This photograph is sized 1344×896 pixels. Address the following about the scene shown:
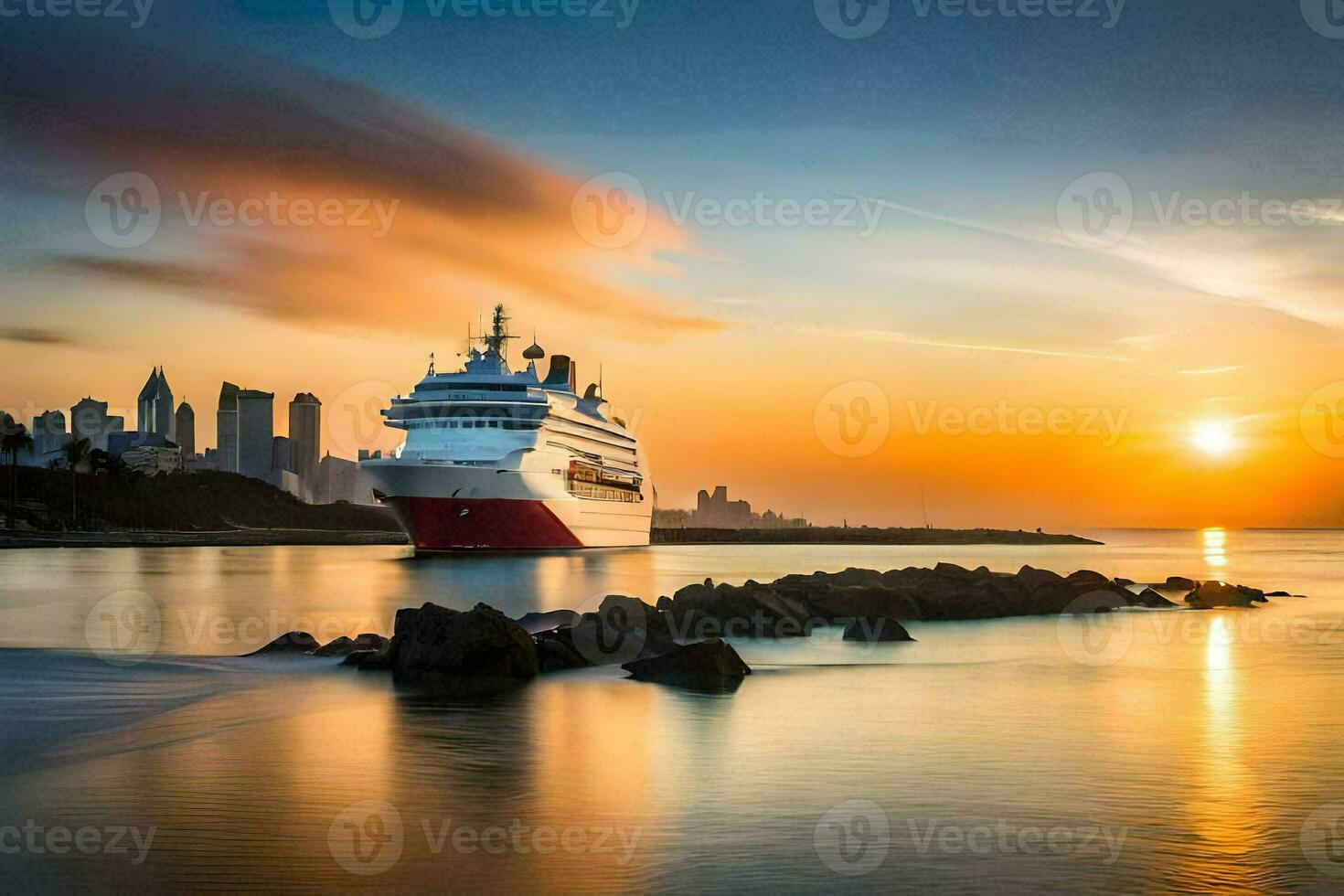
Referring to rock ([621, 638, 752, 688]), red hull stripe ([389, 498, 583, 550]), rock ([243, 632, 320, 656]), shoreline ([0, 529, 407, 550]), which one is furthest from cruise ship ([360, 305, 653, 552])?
shoreline ([0, 529, 407, 550])

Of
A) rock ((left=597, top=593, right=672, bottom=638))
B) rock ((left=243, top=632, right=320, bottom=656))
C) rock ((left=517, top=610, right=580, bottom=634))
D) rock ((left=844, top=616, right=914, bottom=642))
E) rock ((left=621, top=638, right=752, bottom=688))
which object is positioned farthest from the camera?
rock ((left=844, top=616, right=914, bottom=642))

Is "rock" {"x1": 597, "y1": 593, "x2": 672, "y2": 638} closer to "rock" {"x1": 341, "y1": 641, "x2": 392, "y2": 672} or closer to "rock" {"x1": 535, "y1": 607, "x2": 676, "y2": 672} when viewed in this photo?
"rock" {"x1": 535, "y1": 607, "x2": 676, "y2": 672}

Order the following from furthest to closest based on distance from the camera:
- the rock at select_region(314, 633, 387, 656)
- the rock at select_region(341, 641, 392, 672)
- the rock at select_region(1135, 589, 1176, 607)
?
1. the rock at select_region(1135, 589, 1176, 607)
2. the rock at select_region(314, 633, 387, 656)
3. the rock at select_region(341, 641, 392, 672)

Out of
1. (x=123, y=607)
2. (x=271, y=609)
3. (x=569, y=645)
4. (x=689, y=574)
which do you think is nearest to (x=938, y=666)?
(x=569, y=645)

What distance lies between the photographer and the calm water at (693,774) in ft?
35.3

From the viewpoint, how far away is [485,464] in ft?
241

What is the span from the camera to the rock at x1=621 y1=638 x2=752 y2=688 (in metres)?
22.7

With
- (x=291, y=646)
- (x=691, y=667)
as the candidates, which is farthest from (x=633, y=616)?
(x=291, y=646)

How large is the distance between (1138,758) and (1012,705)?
4.89m

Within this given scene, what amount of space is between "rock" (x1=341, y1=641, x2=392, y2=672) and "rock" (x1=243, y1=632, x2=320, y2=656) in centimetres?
313

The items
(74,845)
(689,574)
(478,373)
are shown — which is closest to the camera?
(74,845)

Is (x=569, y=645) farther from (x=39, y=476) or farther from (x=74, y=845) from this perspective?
(x=39, y=476)

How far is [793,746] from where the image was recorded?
669 inches

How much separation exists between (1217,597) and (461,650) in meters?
37.9
